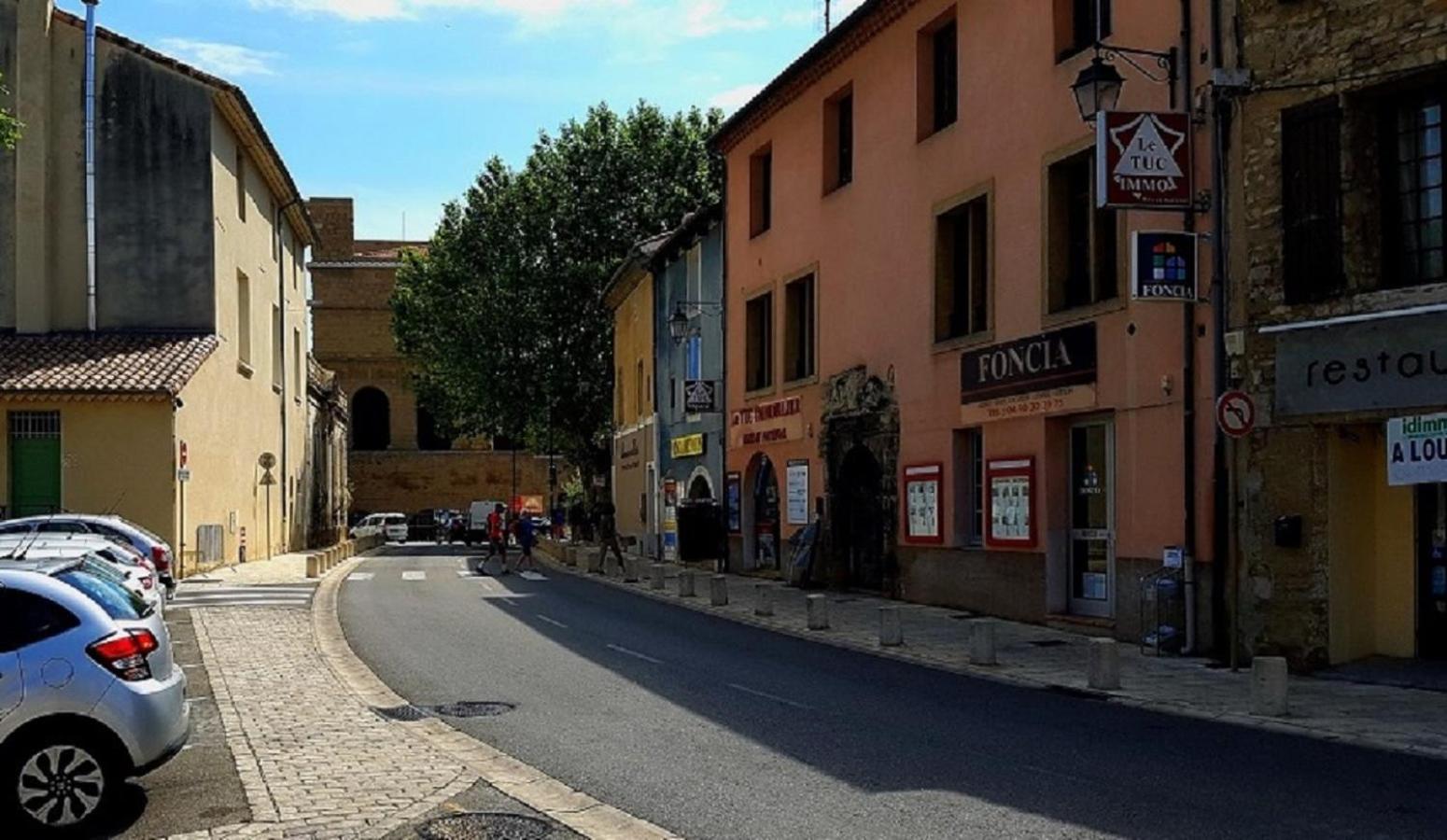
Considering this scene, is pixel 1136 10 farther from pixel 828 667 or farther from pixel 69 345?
pixel 69 345

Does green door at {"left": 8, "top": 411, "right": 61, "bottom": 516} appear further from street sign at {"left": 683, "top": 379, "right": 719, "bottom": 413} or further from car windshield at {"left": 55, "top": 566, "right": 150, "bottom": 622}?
car windshield at {"left": 55, "top": 566, "right": 150, "bottom": 622}

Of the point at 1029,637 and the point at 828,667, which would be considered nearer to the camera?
the point at 828,667

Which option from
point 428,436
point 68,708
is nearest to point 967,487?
point 68,708

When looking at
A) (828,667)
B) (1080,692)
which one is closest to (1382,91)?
(1080,692)

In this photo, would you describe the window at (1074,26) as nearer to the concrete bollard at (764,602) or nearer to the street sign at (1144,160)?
the street sign at (1144,160)

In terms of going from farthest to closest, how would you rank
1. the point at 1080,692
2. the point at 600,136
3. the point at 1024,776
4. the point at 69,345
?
the point at 600,136 < the point at 69,345 < the point at 1080,692 < the point at 1024,776

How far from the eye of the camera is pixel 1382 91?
14320mm

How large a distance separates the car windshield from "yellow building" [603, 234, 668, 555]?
31685 mm

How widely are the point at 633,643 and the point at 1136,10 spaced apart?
32.4 ft

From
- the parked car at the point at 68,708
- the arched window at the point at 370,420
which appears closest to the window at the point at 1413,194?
the parked car at the point at 68,708

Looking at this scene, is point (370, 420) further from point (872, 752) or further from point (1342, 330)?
point (872, 752)

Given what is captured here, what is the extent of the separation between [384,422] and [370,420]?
818 millimetres

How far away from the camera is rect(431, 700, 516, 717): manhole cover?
12148 mm

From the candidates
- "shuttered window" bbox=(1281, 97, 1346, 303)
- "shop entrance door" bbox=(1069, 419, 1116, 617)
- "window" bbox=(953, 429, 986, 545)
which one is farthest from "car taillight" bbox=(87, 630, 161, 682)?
"window" bbox=(953, 429, 986, 545)
